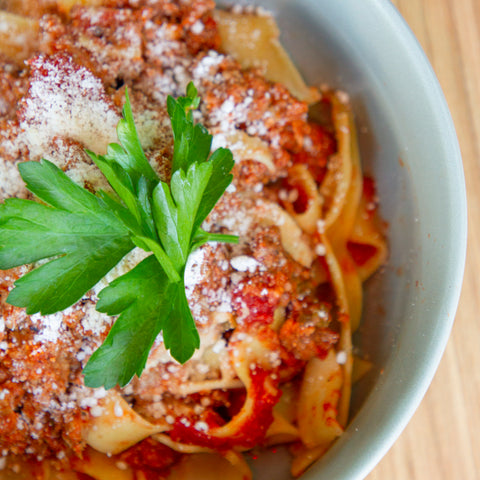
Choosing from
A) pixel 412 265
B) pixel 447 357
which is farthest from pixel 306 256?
pixel 447 357

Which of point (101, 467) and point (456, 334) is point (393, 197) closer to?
point (456, 334)

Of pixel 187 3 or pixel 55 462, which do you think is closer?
pixel 55 462

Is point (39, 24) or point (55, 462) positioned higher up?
point (39, 24)

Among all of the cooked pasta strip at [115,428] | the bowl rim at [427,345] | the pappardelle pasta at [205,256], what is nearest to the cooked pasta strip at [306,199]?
the pappardelle pasta at [205,256]

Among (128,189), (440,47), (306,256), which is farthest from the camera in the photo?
(440,47)

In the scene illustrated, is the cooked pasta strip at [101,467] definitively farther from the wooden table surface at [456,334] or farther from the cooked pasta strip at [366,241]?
the cooked pasta strip at [366,241]

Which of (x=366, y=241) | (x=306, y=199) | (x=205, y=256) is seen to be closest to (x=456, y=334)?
(x=366, y=241)

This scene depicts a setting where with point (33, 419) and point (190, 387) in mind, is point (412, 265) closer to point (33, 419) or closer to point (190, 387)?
point (190, 387)

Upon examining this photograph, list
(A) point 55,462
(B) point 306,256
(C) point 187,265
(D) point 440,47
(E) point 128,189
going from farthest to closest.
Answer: (D) point 440,47
(B) point 306,256
(A) point 55,462
(C) point 187,265
(E) point 128,189
